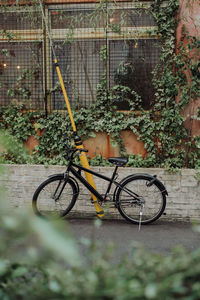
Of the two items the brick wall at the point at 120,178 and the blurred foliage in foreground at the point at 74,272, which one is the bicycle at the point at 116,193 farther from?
the blurred foliage in foreground at the point at 74,272

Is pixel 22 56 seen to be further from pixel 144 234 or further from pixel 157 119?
pixel 144 234

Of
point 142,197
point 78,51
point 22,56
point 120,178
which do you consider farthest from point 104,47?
point 142,197

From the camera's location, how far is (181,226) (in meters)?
4.98

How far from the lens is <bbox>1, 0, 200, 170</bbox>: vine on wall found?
18.4ft

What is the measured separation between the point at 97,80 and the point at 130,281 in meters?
5.29

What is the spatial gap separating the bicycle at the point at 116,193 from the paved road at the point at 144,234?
20 centimetres

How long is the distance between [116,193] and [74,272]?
371 centimetres

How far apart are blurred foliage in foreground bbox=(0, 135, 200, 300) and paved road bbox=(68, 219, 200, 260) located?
8.65 feet

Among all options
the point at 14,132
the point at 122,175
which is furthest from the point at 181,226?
the point at 14,132

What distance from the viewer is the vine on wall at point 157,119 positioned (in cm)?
559

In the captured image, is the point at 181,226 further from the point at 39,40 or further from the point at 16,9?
the point at 16,9

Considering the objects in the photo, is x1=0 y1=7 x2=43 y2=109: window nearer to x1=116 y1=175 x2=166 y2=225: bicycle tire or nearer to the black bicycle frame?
the black bicycle frame

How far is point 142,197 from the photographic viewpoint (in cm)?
495

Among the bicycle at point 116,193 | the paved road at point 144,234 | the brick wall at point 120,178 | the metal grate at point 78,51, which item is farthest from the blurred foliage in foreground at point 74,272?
the metal grate at point 78,51
